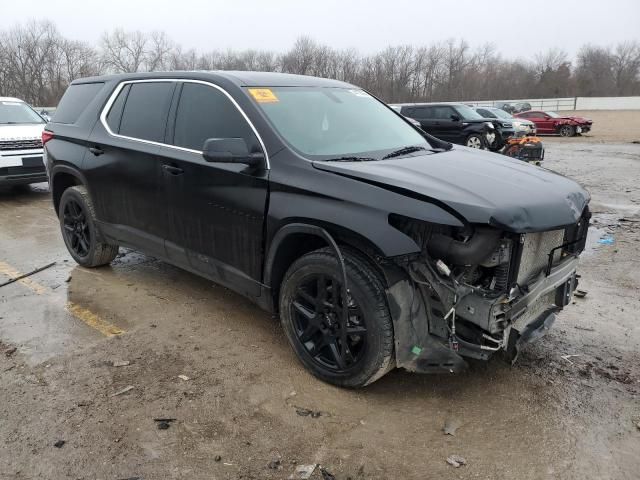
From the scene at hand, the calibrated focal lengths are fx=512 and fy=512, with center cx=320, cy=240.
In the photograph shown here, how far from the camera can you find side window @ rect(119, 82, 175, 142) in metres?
4.12

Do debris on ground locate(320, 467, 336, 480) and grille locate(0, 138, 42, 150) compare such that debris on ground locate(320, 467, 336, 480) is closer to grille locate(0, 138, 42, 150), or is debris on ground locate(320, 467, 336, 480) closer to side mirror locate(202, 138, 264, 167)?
side mirror locate(202, 138, 264, 167)

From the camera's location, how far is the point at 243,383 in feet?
10.8

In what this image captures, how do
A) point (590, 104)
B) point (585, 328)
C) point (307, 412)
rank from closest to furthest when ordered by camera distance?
point (307, 412) < point (585, 328) < point (590, 104)

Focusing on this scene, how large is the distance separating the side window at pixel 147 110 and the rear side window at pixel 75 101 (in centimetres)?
67

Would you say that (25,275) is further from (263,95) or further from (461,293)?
(461,293)

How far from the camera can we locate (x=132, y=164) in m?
4.27

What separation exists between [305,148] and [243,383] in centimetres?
158

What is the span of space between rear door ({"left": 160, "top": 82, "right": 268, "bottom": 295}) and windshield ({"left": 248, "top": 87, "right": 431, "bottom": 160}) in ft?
0.83

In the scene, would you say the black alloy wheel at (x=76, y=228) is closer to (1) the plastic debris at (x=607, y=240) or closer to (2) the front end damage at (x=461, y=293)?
(2) the front end damage at (x=461, y=293)

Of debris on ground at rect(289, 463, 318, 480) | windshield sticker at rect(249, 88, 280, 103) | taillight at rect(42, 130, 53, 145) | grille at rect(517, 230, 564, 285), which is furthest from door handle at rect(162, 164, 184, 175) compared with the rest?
grille at rect(517, 230, 564, 285)

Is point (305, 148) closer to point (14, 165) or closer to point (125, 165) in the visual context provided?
point (125, 165)

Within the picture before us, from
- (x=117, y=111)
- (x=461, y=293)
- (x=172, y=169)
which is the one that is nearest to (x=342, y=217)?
(x=461, y=293)

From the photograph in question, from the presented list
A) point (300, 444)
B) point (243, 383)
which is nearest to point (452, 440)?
point (300, 444)

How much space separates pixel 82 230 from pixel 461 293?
13.4 ft
